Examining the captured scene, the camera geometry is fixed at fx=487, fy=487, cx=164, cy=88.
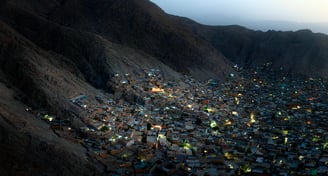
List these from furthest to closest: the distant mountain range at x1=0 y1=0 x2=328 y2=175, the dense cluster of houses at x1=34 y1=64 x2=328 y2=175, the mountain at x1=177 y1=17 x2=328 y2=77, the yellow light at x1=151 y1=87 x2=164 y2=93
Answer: the mountain at x1=177 y1=17 x2=328 y2=77
the yellow light at x1=151 y1=87 x2=164 y2=93
the dense cluster of houses at x1=34 y1=64 x2=328 y2=175
the distant mountain range at x1=0 y1=0 x2=328 y2=175

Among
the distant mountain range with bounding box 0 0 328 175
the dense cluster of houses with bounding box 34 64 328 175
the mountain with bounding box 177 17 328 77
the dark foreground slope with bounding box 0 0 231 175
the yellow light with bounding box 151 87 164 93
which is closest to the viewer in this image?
the dark foreground slope with bounding box 0 0 231 175

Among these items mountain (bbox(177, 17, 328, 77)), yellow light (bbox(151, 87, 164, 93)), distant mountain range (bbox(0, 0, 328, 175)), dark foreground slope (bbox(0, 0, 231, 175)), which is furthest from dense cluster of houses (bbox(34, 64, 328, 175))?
mountain (bbox(177, 17, 328, 77))

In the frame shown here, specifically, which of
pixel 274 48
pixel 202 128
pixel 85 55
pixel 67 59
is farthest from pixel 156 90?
pixel 274 48

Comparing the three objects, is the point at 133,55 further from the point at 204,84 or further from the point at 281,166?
the point at 281,166

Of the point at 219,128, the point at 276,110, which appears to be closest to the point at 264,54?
the point at 276,110

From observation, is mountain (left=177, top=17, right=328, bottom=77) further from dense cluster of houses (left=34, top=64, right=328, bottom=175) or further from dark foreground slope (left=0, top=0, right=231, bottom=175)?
dense cluster of houses (left=34, top=64, right=328, bottom=175)

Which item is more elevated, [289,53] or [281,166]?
[289,53]

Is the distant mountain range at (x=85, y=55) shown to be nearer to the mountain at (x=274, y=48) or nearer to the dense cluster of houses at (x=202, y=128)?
the mountain at (x=274, y=48)

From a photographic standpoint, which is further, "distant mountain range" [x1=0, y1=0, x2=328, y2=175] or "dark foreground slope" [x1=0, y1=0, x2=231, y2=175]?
"distant mountain range" [x1=0, y1=0, x2=328, y2=175]
